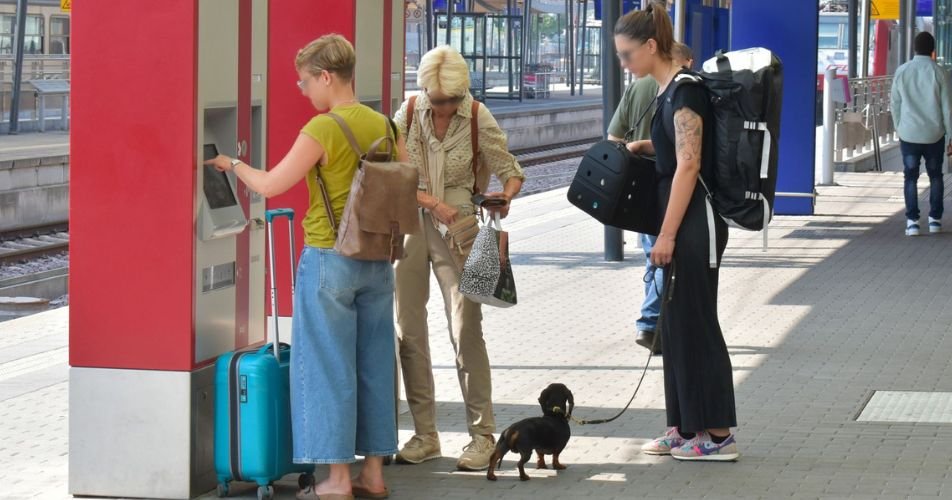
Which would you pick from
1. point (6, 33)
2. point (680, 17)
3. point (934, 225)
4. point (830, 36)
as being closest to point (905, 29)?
point (934, 225)

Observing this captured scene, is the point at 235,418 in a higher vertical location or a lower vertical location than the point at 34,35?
lower

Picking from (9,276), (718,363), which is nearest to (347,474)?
(718,363)

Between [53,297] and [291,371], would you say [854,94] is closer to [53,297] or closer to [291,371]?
[53,297]

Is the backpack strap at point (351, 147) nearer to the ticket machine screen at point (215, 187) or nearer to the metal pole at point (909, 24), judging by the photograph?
the ticket machine screen at point (215, 187)

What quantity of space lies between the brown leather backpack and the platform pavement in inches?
39.1

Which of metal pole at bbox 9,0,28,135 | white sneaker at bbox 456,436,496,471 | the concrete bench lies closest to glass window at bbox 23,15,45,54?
the concrete bench

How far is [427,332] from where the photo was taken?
6.30 m

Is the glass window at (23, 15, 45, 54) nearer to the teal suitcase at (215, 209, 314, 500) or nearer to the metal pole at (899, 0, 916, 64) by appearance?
the metal pole at (899, 0, 916, 64)

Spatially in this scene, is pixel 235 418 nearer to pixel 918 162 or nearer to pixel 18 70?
pixel 918 162

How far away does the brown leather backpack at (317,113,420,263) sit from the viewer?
532 cm

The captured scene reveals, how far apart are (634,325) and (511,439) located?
433 centimetres

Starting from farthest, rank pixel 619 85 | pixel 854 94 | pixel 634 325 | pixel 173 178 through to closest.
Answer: pixel 854 94, pixel 619 85, pixel 634 325, pixel 173 178

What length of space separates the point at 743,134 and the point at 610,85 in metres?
7.45

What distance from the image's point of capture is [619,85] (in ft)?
43.7
